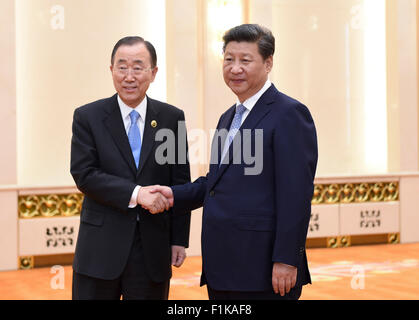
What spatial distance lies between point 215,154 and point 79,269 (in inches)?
30.4

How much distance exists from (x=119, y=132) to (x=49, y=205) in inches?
168

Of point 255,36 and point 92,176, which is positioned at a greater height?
point 255,36

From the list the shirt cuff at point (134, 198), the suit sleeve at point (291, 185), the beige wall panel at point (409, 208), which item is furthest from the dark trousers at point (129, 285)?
the beige wall panel at point (409, 208)

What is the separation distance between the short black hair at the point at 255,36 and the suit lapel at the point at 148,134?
20.3 inches

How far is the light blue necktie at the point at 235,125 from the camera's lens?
2424 millimetres

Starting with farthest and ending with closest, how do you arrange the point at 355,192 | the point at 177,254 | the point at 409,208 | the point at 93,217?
1. the point at 409,208
2. the point at 355,192
3. the point at 177,254
4. the point at 93,217

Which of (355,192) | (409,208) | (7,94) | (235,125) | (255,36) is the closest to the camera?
(255,36)

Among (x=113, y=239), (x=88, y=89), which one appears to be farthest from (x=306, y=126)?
(x=88, y=89)

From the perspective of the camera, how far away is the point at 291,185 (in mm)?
2227

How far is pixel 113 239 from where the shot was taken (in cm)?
251

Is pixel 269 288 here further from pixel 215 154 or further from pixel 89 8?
pixel 89 8

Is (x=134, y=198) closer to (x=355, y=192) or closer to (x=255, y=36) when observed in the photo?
(x=255, y=36)

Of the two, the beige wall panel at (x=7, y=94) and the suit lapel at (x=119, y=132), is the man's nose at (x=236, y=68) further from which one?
the beige wall panel at (x=7, y=94)

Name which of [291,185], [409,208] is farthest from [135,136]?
[409,208]
